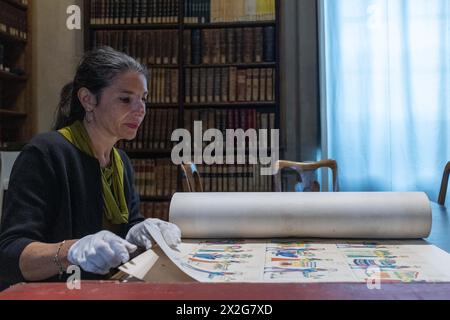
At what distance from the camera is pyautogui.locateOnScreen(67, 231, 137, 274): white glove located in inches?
21.5

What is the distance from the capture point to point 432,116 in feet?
7.36

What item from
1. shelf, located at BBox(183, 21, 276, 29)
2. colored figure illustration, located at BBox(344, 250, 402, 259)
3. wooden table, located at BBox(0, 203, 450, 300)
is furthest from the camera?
shelf, located at BBox(183, 21, 276, 29)

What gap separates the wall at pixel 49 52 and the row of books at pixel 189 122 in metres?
0.45

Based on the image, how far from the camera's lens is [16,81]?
2.41 meters

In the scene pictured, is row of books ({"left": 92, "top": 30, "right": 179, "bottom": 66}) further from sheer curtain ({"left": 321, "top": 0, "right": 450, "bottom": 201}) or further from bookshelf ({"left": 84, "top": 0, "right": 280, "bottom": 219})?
sheer curtain ({"left": 321, "top": 0, "right": 450, "bottom": 201})

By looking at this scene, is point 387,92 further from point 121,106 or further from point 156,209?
point 121,106

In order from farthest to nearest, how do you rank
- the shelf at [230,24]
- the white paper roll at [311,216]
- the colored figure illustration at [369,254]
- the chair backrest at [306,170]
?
1. the shelf at [230,24]
2. the chair backrest at [306,170]
3. the white paper roll at [311,216]
4. the colored figure illustration at [369,254]

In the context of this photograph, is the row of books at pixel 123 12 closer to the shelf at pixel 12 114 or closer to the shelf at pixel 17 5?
the shelf at pixel 17 5

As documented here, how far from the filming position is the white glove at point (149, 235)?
0.67 metres

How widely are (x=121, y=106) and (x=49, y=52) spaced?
5.69 feet

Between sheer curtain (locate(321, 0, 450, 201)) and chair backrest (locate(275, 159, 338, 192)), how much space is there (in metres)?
0.32

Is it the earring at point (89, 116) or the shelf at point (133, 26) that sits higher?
the shelf at point (133, 26)

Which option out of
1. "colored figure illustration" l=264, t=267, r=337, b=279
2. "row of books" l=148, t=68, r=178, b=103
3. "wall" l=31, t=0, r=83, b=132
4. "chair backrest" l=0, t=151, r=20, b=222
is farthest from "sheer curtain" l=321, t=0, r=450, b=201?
"colored figure illustration" l=264, t=267, r=337, b=279

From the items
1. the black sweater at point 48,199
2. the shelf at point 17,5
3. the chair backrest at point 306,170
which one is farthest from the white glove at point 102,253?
the shelf at point 17,5
